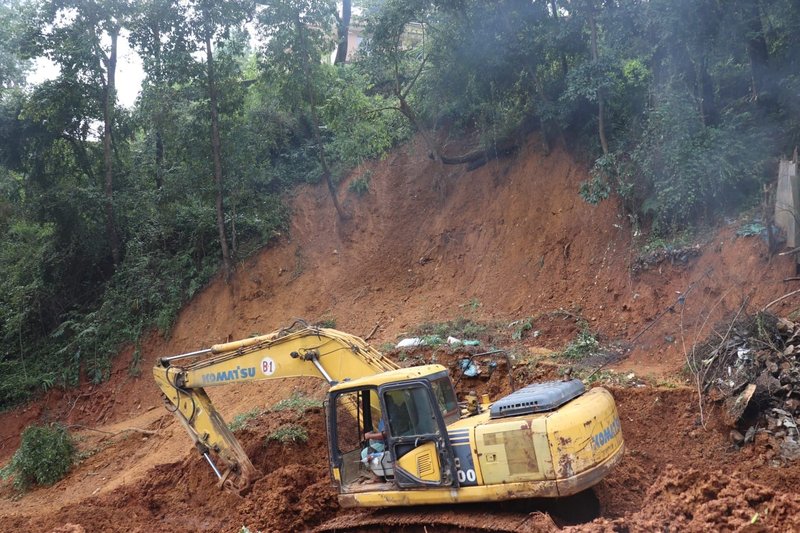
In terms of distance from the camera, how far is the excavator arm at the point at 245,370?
785cm

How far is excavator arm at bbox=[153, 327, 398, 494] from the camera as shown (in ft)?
25.7

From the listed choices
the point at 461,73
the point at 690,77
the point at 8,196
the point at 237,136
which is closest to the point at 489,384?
the point at 690,77

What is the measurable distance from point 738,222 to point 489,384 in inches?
212

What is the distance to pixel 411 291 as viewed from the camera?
17141mm

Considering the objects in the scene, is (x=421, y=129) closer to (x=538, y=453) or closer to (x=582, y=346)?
(x=582, y=346)

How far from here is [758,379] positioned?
8148 millimetres

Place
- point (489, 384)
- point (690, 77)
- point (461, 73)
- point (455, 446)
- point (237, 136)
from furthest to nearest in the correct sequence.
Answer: point (237, 136) → point (461, 73) → point (690, 77) → point (489, 384) → point (455, 446)

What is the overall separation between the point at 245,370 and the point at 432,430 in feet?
Result: 9.83

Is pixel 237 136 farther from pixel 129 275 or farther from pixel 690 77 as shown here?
pixel 690 77

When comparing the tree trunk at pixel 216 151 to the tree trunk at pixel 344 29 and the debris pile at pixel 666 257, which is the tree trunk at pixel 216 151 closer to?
the tree trunk at pixel 344 29

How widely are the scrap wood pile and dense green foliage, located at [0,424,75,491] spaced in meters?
11.6

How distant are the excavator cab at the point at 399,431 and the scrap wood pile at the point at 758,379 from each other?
3.83 meters

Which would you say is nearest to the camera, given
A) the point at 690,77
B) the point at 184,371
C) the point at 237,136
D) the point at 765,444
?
the point at 765,444

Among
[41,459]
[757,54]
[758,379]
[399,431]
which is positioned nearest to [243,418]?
[41,459]
